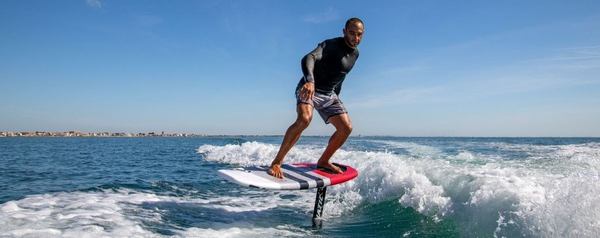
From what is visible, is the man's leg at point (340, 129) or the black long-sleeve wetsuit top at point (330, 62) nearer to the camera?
the black long-sleeve wetsuit top at point (330, 62)

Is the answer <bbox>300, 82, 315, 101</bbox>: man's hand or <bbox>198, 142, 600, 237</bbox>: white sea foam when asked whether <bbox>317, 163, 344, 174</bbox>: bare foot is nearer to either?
<bbox>198, 142, 600, 237</bbox>: white sea foam

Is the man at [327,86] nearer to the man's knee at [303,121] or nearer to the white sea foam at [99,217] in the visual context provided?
the man's knee at [303,121]

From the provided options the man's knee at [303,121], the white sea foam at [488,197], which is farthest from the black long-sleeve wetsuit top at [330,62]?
the white sea foam at [488,197]

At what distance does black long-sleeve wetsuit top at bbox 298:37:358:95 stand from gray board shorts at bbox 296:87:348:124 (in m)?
0.07

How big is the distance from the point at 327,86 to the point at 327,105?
0.27m

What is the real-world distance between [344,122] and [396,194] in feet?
7.47

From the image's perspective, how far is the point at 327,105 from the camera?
231 inches

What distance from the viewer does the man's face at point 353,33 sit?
18.2 ft

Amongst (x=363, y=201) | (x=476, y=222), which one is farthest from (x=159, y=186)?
(x=476, y=222)

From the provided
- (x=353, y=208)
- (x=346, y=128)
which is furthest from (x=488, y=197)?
(x=353, y=208)

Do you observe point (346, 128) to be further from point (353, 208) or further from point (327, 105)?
point (353, 208)

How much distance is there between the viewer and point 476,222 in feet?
17.4

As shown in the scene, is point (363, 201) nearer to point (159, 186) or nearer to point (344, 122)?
point (344, 122)

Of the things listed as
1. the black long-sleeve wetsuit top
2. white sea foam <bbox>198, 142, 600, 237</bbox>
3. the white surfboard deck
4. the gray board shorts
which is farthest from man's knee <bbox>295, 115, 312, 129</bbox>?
white sea foam <bbox>198, 142, 600, 237</bbox>
